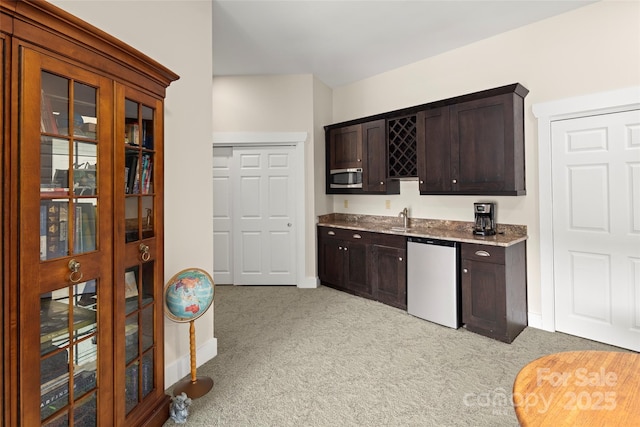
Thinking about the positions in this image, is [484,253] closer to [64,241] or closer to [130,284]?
[130,284]

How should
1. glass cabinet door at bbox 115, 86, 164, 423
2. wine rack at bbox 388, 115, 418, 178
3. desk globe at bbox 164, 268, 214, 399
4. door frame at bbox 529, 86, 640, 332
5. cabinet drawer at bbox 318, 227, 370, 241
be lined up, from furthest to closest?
1. cabinet drawer at bbox 318, 227, 370, 241
2. wine rack at bbox 388, 115, 418, 178
3. door frame at bbox 529, 86, 640, 332
4. desk globe at bbox 164, 268, 214, 399
5. glass cabinet door at bbox 115, 86, 164, 423

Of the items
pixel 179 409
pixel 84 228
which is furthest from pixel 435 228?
pixel 84 228

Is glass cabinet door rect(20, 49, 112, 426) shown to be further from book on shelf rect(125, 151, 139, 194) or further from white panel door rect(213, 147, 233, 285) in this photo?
white panel door rect(213, 147, 233, 285)

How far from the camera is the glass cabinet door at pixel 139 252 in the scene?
5.12ft

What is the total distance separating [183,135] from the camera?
2324 mm

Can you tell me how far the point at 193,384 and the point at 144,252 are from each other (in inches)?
40.5

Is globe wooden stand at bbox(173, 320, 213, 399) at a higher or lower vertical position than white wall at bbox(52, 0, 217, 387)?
lower

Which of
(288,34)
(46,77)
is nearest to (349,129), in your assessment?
(288,34)

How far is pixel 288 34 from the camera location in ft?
11.2

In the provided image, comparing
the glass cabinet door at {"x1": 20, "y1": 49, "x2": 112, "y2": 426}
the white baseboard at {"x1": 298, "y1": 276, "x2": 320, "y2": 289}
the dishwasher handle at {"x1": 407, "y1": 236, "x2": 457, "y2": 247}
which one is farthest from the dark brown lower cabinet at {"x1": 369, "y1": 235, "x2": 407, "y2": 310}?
the glass cabinet door at {"x1": 20, "y1": 49, "x2": 112, "y2": 426}

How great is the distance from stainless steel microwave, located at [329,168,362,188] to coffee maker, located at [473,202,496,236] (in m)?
1.57

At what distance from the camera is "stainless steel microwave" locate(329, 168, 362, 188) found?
442 cm

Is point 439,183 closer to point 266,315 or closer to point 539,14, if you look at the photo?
point 539,14

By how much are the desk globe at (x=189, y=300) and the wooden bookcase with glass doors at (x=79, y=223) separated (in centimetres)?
20
